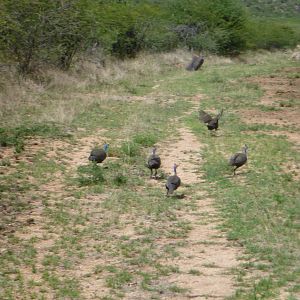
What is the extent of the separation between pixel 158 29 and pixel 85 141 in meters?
23.7

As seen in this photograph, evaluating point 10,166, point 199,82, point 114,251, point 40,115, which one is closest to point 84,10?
point 199,82

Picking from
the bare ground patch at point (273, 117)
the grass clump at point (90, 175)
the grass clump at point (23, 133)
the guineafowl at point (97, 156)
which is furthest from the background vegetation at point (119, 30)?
the bare ground patch at point (273, 117)

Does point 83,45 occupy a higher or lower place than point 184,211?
lower

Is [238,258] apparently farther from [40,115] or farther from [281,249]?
[40,115]

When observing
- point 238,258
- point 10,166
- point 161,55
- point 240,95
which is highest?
point 238,258

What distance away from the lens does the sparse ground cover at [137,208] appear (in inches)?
285

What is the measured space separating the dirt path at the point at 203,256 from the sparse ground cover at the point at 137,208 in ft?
0.08

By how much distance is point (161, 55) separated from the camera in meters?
36.0

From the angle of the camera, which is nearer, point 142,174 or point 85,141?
point 142,174

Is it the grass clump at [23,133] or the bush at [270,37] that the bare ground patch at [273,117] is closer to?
the grass clump at [23,133]

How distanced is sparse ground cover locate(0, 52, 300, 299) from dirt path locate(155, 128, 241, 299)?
2 centimetres

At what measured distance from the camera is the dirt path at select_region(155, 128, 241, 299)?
22.7 ft

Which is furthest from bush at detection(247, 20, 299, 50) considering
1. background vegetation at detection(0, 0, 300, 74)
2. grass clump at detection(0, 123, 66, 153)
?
grass clump at detection(0, 123, 66, 153)

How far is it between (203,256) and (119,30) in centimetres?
2579
